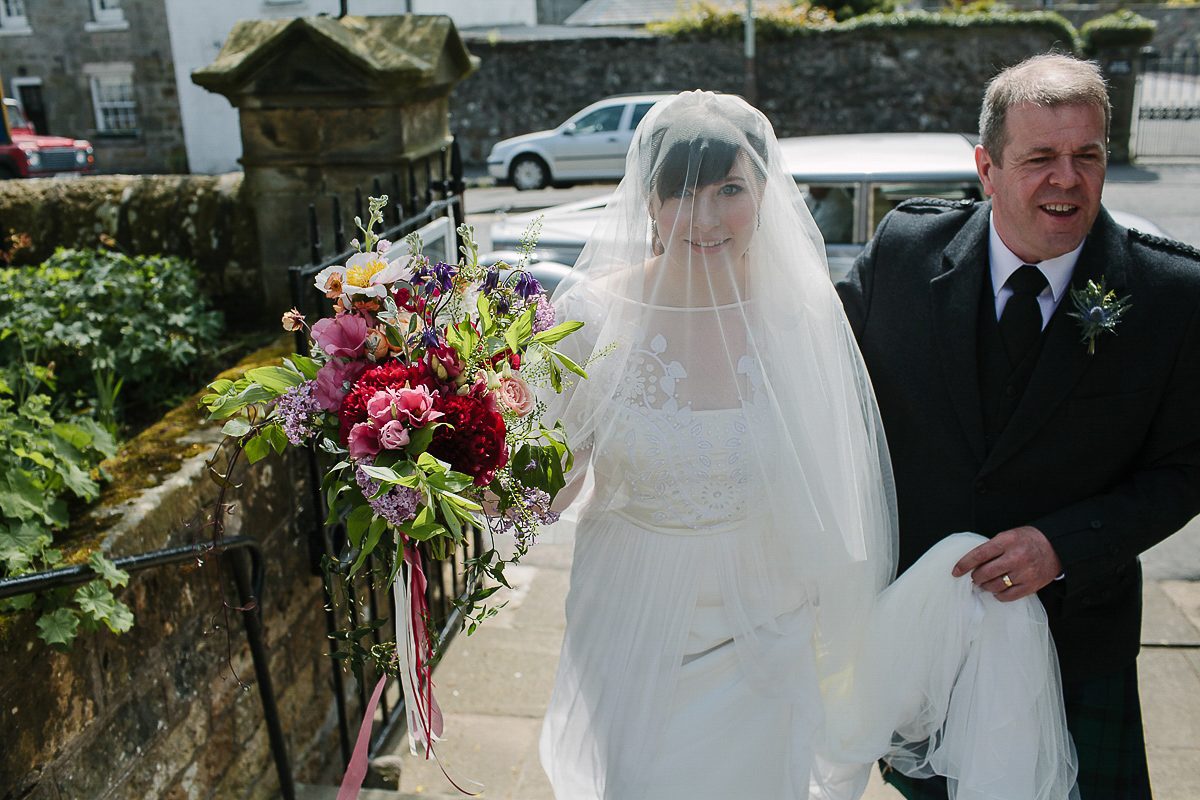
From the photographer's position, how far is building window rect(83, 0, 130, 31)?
2083 centimetres

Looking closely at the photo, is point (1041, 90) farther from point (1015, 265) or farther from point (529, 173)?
point (529, 173)

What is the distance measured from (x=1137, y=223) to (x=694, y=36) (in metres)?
14.7

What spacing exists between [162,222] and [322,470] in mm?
1790

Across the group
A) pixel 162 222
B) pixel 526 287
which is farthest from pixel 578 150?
pixel 526 287

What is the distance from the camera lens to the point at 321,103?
3586mm

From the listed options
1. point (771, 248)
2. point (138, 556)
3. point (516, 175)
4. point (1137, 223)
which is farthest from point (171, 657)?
point (516, 175)

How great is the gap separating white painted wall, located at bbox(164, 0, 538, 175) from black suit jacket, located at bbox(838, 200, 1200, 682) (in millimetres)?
18762

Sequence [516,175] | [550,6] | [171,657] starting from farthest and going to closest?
[550,6] → [516,175] → [171,657]

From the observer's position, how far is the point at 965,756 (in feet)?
6.68

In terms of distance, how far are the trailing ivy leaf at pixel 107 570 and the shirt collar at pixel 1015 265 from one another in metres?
2.06

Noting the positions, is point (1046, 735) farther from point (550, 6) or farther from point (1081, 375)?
point (550, 6)

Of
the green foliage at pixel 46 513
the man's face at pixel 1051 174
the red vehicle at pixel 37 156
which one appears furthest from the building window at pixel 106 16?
the man's face at pixel 1051 174

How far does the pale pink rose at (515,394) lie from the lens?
169 centimetres

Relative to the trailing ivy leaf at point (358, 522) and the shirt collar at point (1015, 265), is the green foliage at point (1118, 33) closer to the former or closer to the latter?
the shirt collar at point (1015, 265)
